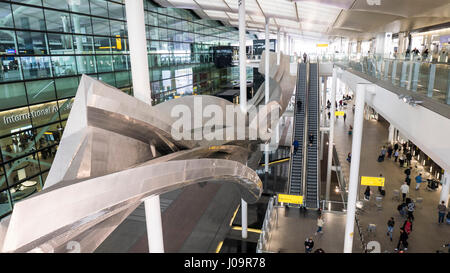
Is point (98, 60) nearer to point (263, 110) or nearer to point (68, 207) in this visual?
point (263, 110)

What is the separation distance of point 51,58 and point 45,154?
519 cm

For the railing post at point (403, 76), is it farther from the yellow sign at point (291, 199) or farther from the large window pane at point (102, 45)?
the large window pane at point (102, 45)

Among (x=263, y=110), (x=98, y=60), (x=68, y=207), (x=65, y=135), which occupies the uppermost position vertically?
(x=98, y=60)

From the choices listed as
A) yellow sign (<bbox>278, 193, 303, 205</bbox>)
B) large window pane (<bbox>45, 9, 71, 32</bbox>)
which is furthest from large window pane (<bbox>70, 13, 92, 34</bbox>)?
yellow sign (<bbox>278, 193, 303, 205</bbox>)

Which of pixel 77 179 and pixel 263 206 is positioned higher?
pixel 77 179

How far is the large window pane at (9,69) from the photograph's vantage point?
14211 mm

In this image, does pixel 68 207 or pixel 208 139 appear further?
pixel 208 139

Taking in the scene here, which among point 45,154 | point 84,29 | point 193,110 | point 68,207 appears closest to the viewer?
point 68,207

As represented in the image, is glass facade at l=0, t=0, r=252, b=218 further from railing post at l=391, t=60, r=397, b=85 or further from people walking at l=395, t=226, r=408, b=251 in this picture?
people walking at l=395, t=226, r=408, b=251

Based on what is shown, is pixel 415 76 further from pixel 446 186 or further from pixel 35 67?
pixel 35 67

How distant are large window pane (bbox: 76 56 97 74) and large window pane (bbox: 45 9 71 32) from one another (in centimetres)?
182
